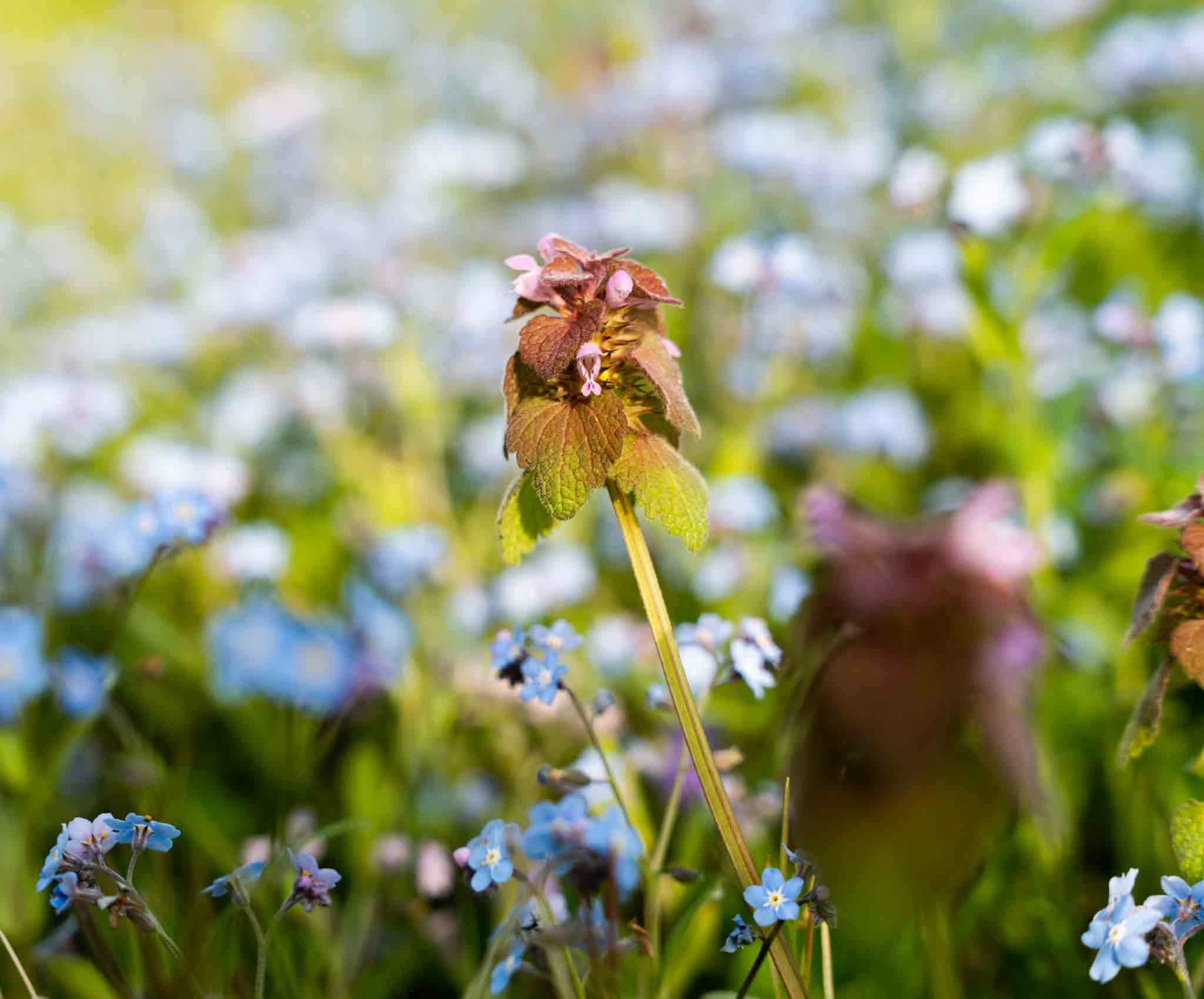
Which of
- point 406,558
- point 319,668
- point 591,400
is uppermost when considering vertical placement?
point 406,558

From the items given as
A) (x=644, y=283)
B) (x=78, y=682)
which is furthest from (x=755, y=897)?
(x=78, y=682)

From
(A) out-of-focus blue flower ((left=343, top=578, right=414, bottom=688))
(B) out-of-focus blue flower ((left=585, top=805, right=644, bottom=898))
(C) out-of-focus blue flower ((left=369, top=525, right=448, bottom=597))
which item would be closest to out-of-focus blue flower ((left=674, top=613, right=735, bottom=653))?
(B) out-of-focus blue flower ((left=585, top=805, right=644, bottom=898))

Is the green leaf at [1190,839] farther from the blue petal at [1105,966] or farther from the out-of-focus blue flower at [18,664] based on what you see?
the out-of-focus blue flower at [18,664]

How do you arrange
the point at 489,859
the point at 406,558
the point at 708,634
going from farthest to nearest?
1. the point at 406,558
2. the point at 708,634
3. the point at 489,859

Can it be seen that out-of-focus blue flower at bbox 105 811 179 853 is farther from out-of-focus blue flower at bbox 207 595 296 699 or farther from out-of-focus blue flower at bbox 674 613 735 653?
out-of-focus blue flower at bbox 207 595 296 699

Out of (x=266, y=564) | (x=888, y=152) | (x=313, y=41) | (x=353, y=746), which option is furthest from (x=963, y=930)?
(x=313, y=41)

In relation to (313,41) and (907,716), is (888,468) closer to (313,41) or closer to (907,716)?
(907,716)

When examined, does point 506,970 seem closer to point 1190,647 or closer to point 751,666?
point 751,666

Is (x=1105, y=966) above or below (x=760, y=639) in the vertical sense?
below
